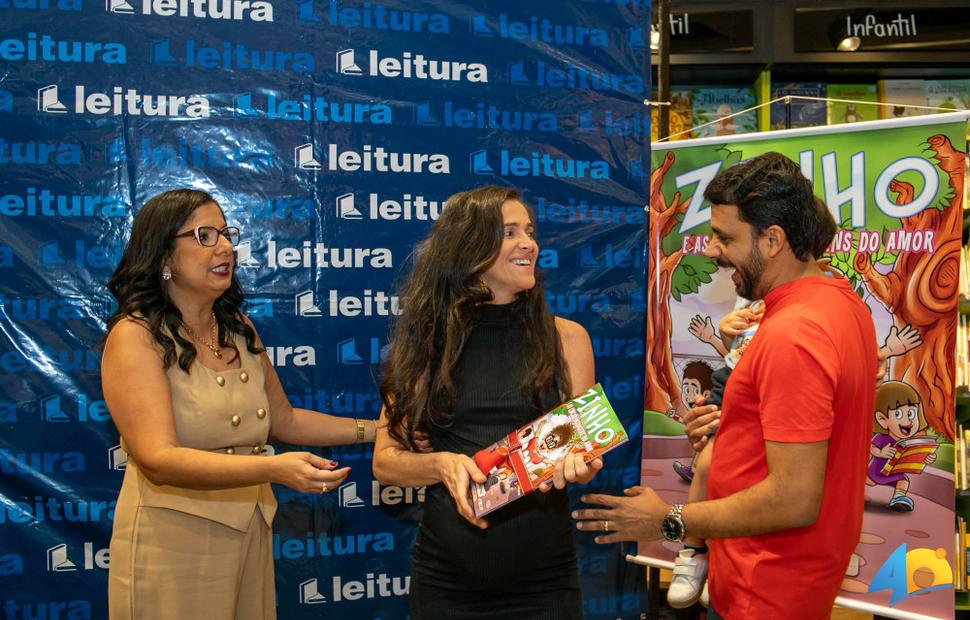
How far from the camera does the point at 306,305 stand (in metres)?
3.38

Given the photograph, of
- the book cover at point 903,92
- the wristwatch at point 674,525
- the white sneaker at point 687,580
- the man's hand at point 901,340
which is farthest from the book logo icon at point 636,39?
the wristwatch at point 674,525

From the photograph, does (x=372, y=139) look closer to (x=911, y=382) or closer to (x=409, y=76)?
(x=409, y=76)

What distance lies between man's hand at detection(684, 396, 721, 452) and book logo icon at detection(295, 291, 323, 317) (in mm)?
1615

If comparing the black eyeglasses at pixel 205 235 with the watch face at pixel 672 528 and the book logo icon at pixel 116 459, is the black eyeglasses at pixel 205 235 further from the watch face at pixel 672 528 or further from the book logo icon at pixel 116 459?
the watch face at pixel 672 528

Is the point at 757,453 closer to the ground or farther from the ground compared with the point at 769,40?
closer to the ground

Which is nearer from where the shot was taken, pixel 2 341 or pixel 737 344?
pixel 737 344

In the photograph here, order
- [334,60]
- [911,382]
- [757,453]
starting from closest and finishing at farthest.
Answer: [757,453], [911,382], [334,60]

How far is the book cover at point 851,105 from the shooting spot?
4.70m

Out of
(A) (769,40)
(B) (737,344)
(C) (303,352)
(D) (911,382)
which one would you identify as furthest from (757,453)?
(A) (769,40)

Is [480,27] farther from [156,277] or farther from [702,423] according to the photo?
[702,423]

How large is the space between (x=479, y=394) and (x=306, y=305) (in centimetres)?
A: 152

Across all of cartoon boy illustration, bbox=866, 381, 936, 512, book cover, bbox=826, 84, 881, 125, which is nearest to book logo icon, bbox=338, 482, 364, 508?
cartoon boy illustration, bbox=866, 381, 936, 512

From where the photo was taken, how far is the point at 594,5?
3.64 meters

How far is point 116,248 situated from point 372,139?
111 cm
